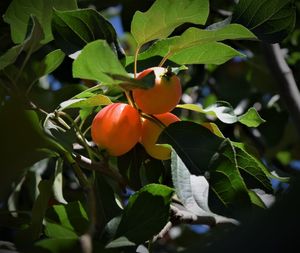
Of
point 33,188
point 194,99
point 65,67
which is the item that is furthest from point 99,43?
point 194,99

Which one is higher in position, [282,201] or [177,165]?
[282,201]

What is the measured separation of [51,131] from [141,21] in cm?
26

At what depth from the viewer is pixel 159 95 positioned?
37.5 inches

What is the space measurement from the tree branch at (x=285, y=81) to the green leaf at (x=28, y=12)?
0.61m

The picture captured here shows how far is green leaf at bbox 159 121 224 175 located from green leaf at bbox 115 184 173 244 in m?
0.07

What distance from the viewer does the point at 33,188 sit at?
4.71 ft

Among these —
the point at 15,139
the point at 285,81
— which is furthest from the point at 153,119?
the point at 285,81

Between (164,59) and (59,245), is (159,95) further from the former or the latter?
(59,245)

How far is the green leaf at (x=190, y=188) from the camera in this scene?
2.96 feet

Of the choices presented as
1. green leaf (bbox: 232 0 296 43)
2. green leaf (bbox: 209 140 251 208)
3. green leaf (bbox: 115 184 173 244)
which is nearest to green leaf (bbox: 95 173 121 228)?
green leaf (bbox: 115 184 173 244)

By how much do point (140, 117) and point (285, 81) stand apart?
0.59 meters

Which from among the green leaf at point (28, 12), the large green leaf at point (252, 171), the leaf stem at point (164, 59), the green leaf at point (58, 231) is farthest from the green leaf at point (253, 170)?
→ the green leaf at point (28, 12)

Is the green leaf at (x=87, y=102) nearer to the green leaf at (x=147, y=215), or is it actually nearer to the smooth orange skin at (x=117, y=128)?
the smooth orange skin at (x=117, y=128)

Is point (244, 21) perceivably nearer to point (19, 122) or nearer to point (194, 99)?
point (19, 122)
